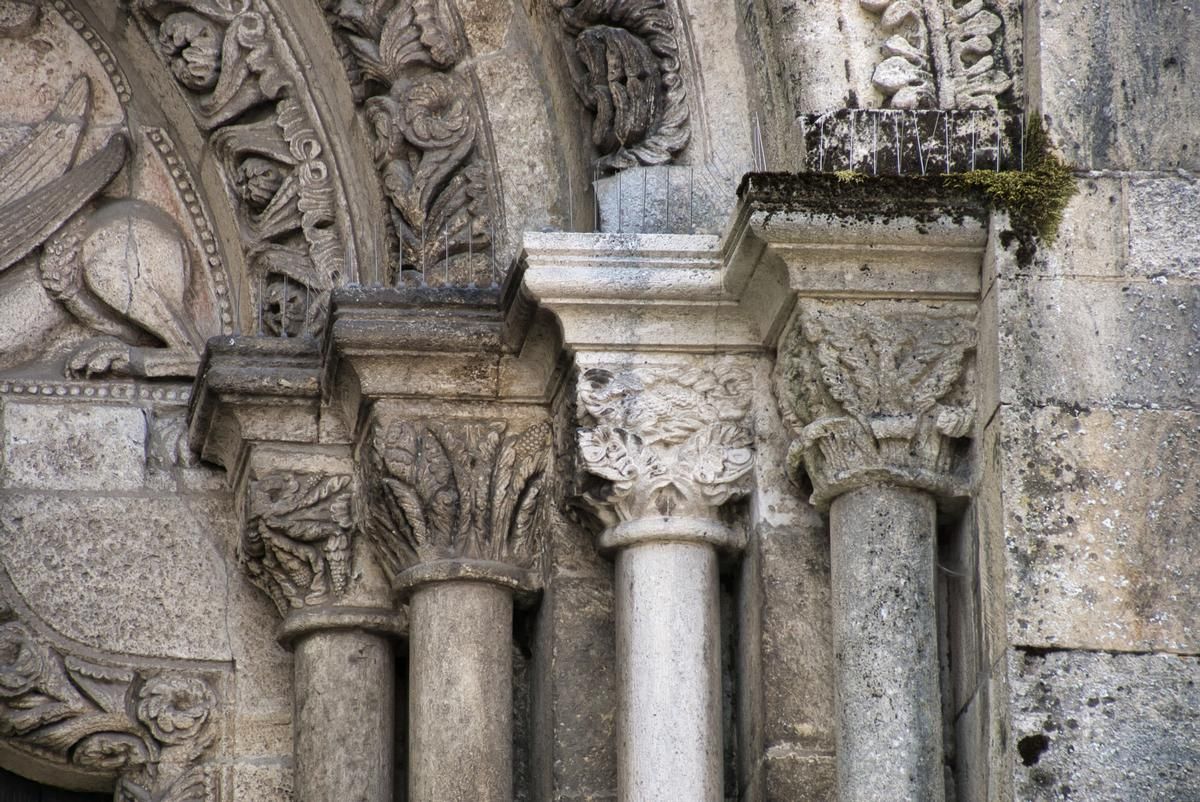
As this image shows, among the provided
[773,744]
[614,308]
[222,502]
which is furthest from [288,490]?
[773,744]

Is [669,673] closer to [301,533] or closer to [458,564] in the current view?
[458,564]

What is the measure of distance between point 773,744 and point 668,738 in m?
0.22

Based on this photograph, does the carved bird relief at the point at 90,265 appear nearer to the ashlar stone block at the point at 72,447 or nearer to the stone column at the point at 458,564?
the ashlar stone block at the point at 72,447

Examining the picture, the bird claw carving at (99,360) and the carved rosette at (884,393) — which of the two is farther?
the bird claw carving at (99,360)

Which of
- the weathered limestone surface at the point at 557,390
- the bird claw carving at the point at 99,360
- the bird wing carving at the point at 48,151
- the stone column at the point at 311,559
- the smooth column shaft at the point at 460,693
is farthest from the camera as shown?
the bird wing carving at the point at 48,151

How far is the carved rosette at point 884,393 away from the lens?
5008mm

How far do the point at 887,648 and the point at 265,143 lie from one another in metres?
2.08

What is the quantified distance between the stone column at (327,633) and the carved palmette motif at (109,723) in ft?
0.91

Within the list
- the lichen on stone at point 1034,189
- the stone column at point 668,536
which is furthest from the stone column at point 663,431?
the lichen on stone at point 1034,189

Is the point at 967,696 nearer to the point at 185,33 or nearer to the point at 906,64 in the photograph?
the point at 906,64

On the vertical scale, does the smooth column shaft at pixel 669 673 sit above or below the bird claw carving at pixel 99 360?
below

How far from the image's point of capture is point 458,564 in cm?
555

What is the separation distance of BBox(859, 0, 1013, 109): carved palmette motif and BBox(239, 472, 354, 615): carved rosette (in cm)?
154

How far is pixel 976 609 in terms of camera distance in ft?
16.2
